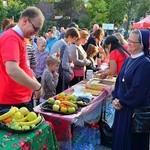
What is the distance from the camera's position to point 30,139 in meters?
2.26

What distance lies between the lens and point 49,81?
4148 mm

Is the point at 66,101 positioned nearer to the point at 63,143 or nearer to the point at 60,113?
the point at 60,113

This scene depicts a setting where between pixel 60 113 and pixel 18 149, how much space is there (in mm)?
1060

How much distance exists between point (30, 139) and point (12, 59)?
70cm

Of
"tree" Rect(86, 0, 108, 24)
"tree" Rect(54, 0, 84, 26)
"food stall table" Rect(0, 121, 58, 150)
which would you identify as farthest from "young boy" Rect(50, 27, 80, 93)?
"tree" Rect(54, 0, 84, 26)

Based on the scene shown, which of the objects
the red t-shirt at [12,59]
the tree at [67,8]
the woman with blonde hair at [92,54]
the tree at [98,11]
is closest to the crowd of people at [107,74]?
the red t-shirt at [12,59]

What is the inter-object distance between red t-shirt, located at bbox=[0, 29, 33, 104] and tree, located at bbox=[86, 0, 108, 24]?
35111 millimetres

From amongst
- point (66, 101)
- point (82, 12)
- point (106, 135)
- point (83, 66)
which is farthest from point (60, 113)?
point (82, 12)

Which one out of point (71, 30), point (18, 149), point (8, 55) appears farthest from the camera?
point (71, 30)

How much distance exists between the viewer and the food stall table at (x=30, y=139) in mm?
2146

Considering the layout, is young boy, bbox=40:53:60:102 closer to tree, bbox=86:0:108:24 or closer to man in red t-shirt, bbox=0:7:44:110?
man in red t-shirt, bbox=0:7:44:110

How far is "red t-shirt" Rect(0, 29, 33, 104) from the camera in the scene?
2504 mm

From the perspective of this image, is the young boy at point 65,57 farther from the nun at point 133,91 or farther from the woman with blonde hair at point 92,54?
the nun at point 133,91

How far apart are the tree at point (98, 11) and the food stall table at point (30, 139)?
116 feet
